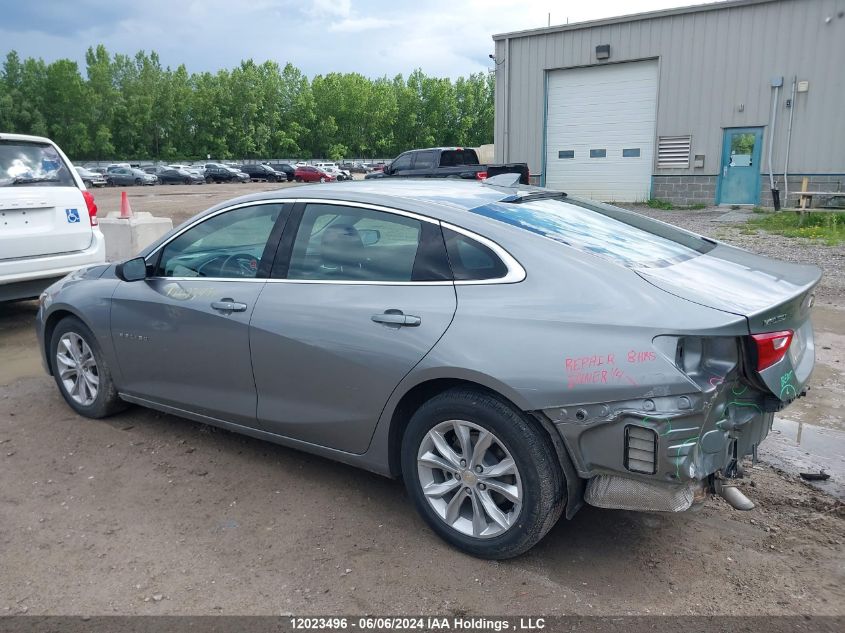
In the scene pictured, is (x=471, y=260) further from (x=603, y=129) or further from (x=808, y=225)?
(x=603, y=129)

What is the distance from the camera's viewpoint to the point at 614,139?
22656 millimetres

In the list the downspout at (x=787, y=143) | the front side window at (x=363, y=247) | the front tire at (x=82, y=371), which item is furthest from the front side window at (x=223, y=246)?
the downspout at (x=787, y=143)

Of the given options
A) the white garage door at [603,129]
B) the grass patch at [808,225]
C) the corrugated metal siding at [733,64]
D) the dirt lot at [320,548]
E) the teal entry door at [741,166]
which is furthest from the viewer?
the white garage door at [603,129]

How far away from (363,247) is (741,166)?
64.8ft

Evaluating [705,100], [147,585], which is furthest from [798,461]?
[705,100]

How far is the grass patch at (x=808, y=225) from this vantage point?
A: 13617mm

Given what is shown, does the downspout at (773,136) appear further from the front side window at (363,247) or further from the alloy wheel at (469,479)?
the alloy wheel at (469,479)

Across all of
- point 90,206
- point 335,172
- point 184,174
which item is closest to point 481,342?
point 90,206

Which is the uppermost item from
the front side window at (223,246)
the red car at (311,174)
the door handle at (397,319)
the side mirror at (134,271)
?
the front side window at (223,246)

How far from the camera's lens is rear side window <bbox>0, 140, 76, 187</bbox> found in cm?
675

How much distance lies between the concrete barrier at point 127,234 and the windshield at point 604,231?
8215 mm

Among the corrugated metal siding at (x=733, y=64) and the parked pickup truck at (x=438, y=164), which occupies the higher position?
the corrugated metal siding at (x=733, y=64)

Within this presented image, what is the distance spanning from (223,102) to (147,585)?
82479mm

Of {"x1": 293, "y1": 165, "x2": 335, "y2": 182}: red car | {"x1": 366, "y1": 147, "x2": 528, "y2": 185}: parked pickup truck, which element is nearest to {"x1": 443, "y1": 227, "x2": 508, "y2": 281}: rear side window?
{"x1": 366, "y1": 147, "x2": 528, "y2": 185}: parked pickup truck
